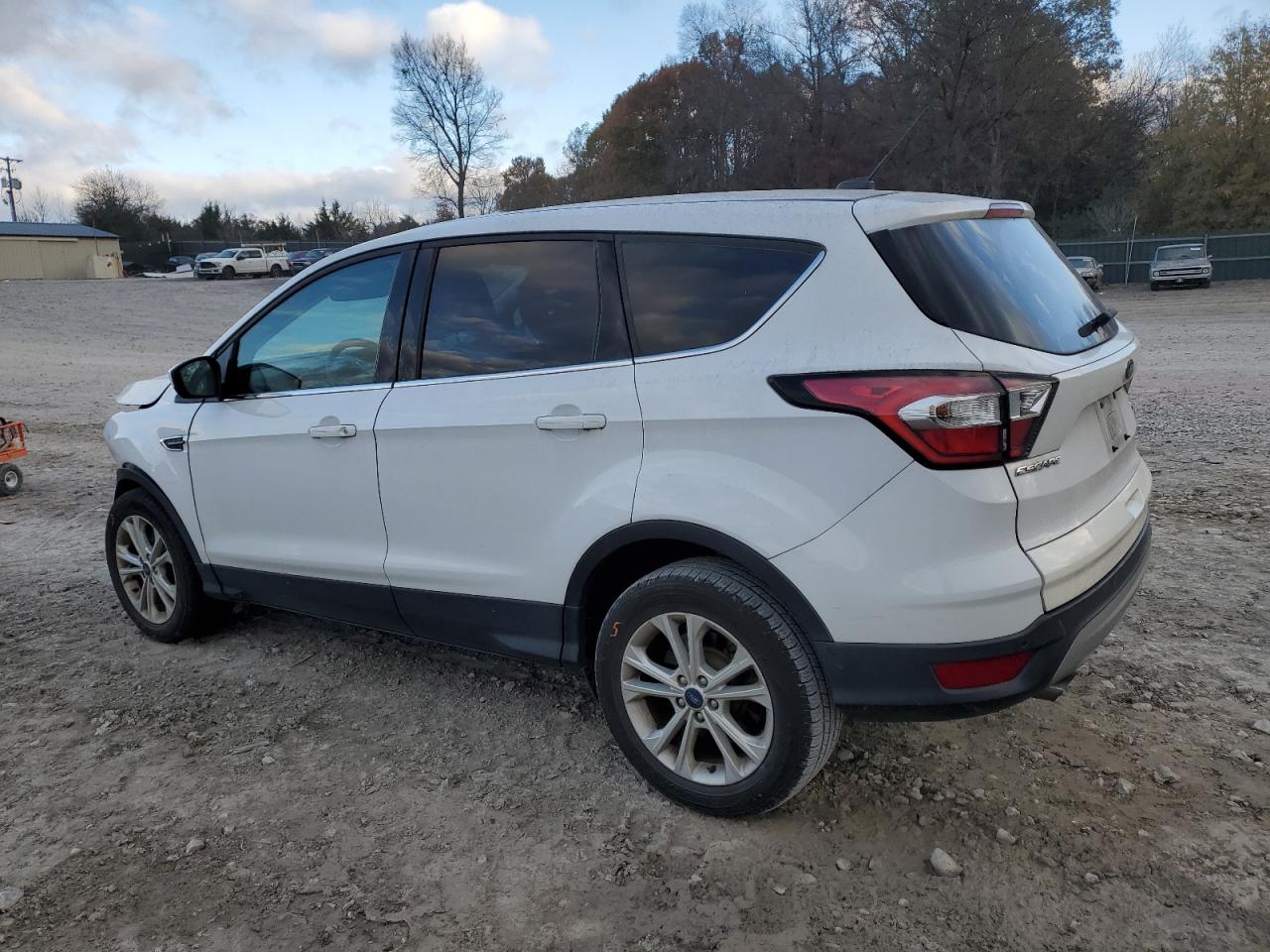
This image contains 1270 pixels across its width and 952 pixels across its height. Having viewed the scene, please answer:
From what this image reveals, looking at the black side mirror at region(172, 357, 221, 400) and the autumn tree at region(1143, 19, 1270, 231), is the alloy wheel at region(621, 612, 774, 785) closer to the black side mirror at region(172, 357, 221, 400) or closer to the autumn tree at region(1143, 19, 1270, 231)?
the black side mirror at region(172, 357, 221, 400)

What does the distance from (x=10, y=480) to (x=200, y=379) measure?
4.96 metres

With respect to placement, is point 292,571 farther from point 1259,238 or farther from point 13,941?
point 1259,238

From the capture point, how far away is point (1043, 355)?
265 centimetres

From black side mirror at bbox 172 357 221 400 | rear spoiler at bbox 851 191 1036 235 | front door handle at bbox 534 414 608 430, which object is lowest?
front door handle at bbox 534 414 608 430

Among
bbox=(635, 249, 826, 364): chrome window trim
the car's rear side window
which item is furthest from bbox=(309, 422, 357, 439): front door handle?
bbox=(635, 249, 826, 364): chrome window trim

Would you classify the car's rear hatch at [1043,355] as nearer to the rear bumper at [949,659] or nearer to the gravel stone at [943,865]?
the rear bumper at [949,659]

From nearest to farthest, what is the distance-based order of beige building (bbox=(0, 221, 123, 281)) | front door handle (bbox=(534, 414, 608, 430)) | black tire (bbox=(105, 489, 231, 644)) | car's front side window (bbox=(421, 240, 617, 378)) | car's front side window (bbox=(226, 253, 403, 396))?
front door handle (bbox=(534, 414, 608, 430)) < car's front side window (bbox=(421, 240, 617, 378)) < car's front side window (bbox=(226, 253, 403, 396)) < black tire (bbox=(105, 489, 231, 644)) < beige building (bbox=(0, 221, 123, 281))

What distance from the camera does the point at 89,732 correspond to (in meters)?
3.72

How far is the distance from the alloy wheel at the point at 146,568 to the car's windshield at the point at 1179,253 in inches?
1445

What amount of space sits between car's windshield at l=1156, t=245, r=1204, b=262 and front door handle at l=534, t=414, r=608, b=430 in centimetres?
3671

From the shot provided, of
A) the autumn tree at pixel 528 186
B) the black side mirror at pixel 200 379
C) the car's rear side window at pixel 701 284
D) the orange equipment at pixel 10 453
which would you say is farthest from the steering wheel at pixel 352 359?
the autumn tree at pixel 528 186

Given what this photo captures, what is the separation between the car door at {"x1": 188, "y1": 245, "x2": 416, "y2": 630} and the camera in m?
3.69

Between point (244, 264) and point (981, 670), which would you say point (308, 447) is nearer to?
point (981, 670)

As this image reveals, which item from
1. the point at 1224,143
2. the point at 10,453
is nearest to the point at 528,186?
the point at 1224,143
